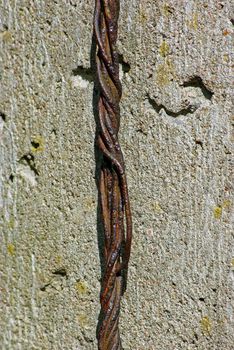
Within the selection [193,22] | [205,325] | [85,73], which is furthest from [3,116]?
[205,325]

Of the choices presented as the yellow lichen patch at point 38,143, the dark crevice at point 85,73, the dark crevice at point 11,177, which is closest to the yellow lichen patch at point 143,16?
the dark crevice at point 85,73

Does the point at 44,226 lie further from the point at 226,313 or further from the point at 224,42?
the point at 224,42

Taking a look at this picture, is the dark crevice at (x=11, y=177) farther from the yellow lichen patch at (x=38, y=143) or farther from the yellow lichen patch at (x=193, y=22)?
the yellow lichen patch at (x=193, y=22)

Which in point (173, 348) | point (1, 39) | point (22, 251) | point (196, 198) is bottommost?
point (173, 348)

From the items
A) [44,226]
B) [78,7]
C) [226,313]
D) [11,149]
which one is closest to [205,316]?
[226,313]

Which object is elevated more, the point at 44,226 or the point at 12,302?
the point at 44,226

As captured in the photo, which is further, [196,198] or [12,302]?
[12,302]
